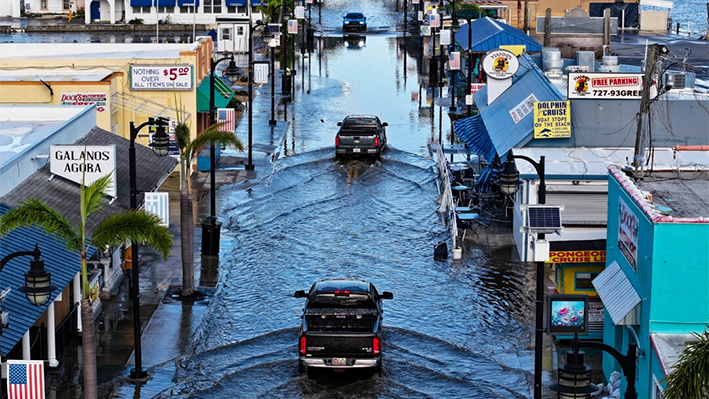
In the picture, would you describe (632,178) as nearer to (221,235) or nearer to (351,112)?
(221,235)

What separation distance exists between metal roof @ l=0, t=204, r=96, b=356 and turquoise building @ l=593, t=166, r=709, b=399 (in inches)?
441

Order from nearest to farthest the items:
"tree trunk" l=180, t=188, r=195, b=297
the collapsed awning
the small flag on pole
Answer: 1. the collapsed awning
2. "tree trunk" l=180, t=188, r=195, b=297
3. the small flag on pole

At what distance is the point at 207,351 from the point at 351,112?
37595 millimetres

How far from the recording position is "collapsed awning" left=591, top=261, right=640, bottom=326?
21.8 m

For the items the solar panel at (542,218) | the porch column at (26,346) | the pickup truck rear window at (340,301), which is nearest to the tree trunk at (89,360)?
the porch column at (26,346)

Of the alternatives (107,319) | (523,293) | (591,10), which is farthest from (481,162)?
(591,10)

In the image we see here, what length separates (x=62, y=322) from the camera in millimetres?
27656

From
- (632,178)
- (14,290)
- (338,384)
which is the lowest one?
(338,384)

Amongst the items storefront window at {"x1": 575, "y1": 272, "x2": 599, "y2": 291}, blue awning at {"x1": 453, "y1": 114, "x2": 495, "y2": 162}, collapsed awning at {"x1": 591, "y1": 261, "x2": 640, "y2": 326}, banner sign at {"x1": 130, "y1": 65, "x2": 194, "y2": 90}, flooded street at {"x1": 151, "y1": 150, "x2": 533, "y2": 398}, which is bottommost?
flooded street at {"x1": 151, "y1": 150, "x2": 533, "y2": 398}

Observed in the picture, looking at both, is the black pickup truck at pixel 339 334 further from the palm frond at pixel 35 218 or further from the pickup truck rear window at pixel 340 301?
the palm frond at pixel 35 218

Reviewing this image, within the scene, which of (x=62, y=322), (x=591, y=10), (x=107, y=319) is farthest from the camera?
(x=591, y=10)

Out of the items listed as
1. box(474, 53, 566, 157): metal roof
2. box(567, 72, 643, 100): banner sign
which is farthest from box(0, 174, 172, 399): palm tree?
box(567, 72, 643, 100): banner sign

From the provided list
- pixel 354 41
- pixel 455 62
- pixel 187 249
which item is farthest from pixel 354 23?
pixel 187 249

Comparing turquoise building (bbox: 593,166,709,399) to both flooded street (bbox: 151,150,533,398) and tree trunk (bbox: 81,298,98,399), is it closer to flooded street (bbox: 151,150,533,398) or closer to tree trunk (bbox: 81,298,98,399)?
flooded street (bbox: 151,150,533,398)
